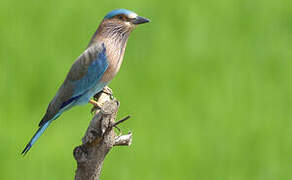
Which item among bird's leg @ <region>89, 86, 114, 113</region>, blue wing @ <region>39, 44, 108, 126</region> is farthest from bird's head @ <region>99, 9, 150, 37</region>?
bird's leg @ <region>89, 86, 114, 113</region>

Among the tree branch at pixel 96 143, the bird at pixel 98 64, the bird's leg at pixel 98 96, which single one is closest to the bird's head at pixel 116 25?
the bird at pixel 98 64

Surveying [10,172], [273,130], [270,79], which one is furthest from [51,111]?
[270,79]

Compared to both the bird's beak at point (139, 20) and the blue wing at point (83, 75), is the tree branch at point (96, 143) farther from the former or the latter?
the bird's beak at point (139, 20)

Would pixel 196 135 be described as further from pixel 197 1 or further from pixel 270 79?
pixel 197 1

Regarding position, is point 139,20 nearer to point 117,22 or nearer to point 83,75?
point 117,22

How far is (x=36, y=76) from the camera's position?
954 centimetres

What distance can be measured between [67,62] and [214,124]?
1.80 m

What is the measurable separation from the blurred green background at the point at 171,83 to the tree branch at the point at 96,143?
9.87 ft

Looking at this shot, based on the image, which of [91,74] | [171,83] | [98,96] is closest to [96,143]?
[91,74]

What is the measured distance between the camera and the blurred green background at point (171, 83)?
28.9 ft

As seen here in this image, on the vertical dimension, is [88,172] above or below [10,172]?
above

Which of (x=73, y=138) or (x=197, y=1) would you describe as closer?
(x=73, y=138)

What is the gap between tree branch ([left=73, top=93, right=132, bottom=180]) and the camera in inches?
211

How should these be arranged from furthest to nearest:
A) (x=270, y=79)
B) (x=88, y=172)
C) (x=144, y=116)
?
(x=270, y=79) → (x=144, y=116) → (x=88, y=172)
